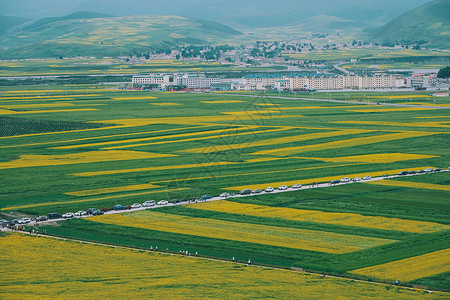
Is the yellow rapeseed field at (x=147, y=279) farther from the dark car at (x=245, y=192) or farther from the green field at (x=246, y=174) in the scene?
the dark car at (x=245, y=192)

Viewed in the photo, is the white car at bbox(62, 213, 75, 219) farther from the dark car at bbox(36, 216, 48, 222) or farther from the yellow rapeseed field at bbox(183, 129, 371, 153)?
the yellow rapeseed field at bbox(183, 129, 371, 153)

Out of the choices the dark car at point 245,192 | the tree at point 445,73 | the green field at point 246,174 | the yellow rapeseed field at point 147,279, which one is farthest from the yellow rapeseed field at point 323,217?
the tree at point 445,73

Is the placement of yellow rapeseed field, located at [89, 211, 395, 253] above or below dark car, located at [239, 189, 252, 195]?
below

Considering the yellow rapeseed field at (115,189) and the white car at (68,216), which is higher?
the yellow rapeseed field at (115,189)

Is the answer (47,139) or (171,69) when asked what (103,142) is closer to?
(47,139)

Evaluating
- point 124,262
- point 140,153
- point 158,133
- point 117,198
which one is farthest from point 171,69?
point 124,262

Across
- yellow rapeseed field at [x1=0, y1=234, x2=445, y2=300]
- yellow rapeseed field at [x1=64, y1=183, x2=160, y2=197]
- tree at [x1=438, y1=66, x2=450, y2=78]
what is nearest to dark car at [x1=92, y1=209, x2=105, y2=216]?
yellow rapeseed field at [x1=64, y1=183, x2=160, y2=197]

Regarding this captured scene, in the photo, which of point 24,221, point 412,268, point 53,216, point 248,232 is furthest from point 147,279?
point 53,216
